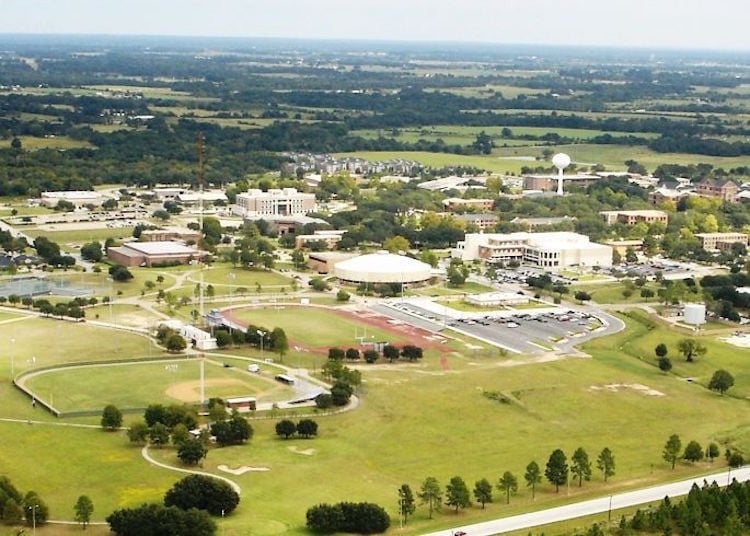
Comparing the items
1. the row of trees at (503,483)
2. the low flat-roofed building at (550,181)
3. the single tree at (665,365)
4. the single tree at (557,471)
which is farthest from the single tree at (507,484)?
the low flat-roofed building at (550,181)

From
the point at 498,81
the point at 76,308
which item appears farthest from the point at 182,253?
the point at 498,81

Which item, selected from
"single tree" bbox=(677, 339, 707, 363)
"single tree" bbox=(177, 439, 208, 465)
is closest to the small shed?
"single tree" bbox=(177, 439, 208, 465)

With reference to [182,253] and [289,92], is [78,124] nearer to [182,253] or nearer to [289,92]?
[289,92]

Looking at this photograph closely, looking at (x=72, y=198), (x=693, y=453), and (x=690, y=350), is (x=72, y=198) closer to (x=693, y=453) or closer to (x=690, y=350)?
(x=690, y=350)

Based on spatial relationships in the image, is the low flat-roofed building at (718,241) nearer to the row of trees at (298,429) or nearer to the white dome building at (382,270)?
the white dome building at (382,270)

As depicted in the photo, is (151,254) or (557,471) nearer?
(557,471)

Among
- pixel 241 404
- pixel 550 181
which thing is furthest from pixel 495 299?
pixel 550 181
